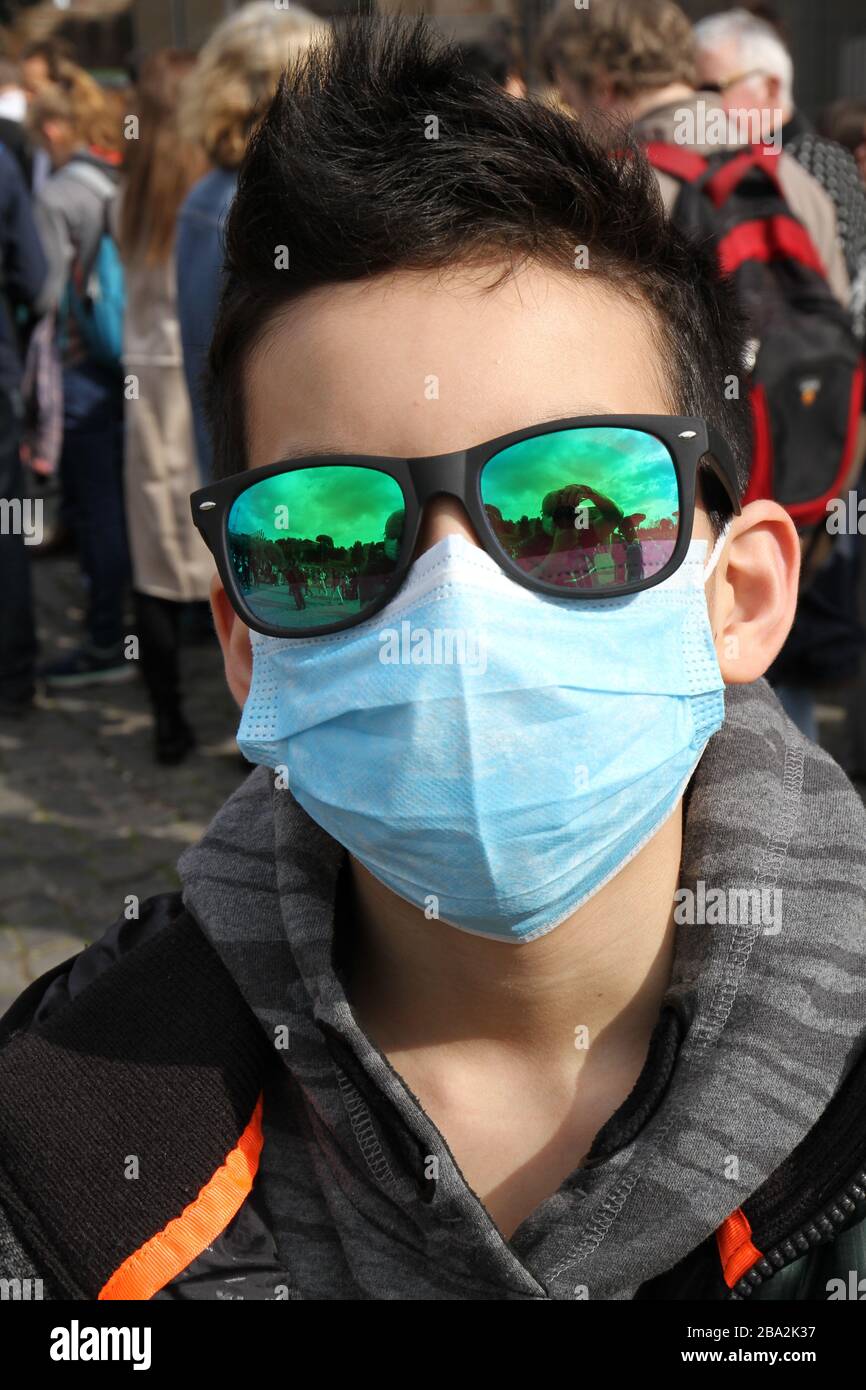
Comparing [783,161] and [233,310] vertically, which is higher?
[783,161]

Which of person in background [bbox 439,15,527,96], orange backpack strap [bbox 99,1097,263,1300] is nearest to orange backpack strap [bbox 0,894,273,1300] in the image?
orange backpack strap [bbox 99,1097,263,1300]

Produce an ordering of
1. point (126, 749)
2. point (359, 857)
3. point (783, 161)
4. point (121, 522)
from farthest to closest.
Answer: point (121, 522) < point (126, 749) < point (783, 161) < point (359, 857)

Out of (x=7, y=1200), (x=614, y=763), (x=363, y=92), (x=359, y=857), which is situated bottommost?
(x=7, y=1200)

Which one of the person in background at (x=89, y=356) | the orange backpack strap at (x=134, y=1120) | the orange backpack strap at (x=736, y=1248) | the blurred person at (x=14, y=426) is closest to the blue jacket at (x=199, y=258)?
the person in background at (x=89, y=356)

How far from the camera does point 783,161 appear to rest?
375 cm

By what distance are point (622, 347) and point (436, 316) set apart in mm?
244

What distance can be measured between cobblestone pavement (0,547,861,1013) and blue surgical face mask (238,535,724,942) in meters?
2.92

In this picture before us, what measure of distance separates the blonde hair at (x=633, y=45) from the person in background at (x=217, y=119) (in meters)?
0.91

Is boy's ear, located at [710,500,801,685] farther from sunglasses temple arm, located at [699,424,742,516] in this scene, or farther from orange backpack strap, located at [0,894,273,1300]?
orange backpack strap, located at [0,894,273,1300]

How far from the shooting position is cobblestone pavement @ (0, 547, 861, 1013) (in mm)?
4742

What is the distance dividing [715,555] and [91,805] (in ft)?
14.0

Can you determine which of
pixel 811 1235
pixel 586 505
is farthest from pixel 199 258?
pixel 811 1235
